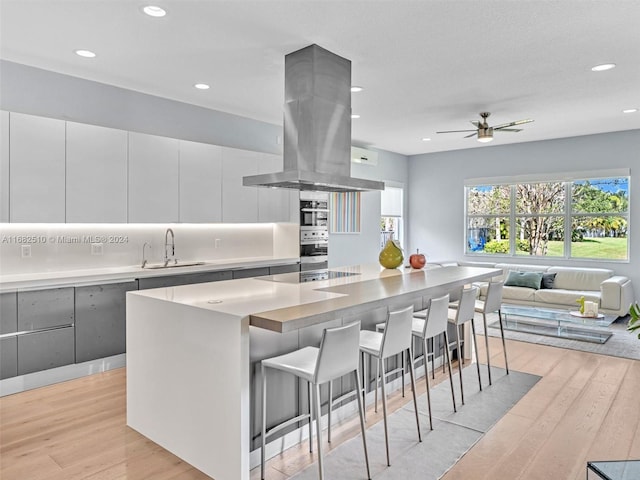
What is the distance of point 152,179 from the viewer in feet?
14.7

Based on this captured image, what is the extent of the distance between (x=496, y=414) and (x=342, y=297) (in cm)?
149

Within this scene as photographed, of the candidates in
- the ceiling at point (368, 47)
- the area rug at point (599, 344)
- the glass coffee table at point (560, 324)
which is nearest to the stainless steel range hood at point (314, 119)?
the ceiling at point (368, 47)

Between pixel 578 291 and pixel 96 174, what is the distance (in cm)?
646

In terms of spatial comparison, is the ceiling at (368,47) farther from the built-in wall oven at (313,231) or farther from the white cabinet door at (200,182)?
the built-in wall oven at (313,231)

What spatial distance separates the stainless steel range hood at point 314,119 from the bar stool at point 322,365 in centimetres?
147

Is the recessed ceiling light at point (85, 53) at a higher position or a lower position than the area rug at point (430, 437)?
higher

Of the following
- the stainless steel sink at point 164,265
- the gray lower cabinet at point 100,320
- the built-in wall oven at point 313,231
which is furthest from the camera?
the built-in wall oven at point 313,231

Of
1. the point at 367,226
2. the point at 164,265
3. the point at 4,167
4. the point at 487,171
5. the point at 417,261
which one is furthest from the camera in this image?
the point at 487,171

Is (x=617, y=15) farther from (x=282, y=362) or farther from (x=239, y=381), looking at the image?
(x=239, y=381)

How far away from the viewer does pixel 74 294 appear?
371cm

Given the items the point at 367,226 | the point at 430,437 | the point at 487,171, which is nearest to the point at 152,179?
the point at 430,437

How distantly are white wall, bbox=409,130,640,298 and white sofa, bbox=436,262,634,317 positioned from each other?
0.43m

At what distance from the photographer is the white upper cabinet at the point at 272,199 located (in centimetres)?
Answer: 557

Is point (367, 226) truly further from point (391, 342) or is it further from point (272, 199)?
point (391, 342)
